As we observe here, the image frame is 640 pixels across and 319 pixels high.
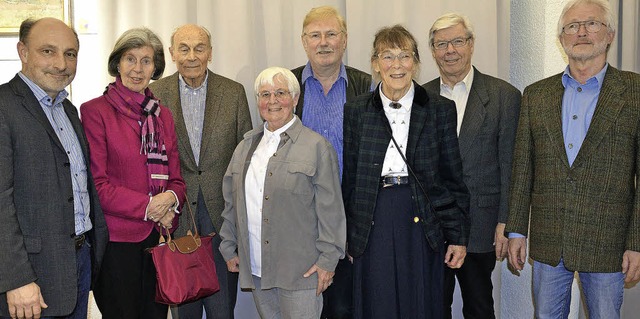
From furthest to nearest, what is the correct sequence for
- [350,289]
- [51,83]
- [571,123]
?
[350,289] → [571,123] → [51,83]

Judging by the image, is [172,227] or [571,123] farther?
[172,227]

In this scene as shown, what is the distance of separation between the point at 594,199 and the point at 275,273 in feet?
4.53

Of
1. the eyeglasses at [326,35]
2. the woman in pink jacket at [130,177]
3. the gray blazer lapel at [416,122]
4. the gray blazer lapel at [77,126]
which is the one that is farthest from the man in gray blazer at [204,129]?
the gray blazer lapel at [416,122]

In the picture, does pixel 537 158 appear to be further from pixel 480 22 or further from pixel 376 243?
pixel 480 22

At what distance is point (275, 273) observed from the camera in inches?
110

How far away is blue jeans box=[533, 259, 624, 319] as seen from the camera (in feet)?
8.80

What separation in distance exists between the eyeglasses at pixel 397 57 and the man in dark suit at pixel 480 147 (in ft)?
1.59

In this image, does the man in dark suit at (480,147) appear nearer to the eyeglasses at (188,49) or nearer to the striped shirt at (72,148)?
the eyeglasses at (188,49)

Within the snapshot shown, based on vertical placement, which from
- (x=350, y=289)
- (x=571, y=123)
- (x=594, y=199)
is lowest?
(x=350, y=289)

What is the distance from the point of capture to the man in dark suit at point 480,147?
3.20 metres

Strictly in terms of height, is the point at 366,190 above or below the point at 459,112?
below

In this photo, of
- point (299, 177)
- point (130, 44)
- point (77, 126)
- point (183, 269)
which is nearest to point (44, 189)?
point (77, 126)

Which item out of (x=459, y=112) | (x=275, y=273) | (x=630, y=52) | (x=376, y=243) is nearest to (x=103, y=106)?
(x=275, y=273)

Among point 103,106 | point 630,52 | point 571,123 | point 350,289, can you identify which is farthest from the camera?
point 630,52
